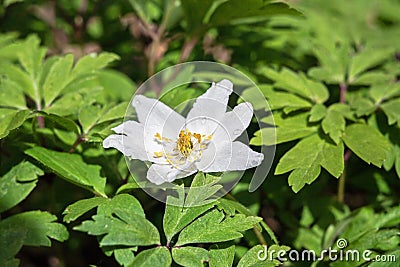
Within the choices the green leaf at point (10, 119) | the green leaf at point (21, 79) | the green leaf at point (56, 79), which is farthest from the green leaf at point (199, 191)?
the green leaf at point (21, 79)

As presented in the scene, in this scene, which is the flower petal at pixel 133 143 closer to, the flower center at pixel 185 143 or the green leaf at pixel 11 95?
the flower center at pixel 185 143

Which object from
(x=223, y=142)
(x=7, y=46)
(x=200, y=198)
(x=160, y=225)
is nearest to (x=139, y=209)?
(x=200, y=198)

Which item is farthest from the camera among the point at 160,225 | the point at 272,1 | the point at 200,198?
the point at 272,1

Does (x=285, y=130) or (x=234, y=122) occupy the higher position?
(x=234, y=122)

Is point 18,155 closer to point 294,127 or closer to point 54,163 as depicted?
point 54,163

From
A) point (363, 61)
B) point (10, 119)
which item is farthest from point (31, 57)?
point (363, 61)

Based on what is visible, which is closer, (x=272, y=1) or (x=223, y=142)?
(x=223, y=142)

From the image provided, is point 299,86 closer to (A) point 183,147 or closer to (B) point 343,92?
(B) point 343,92
